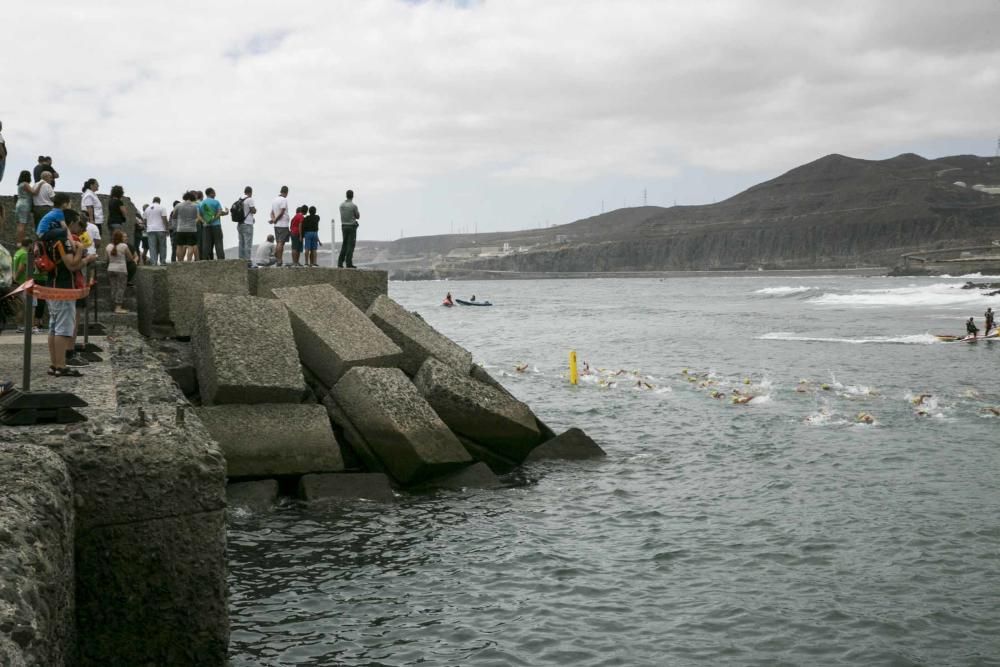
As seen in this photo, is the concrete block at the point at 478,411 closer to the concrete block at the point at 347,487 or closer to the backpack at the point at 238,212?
the concrete block at the point at 347,487

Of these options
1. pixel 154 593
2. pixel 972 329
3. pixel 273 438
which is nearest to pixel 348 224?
pixel 273 438

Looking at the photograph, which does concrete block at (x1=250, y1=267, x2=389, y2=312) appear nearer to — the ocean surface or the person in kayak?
the ocean surface

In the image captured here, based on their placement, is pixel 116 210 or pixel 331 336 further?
pixel 116 210

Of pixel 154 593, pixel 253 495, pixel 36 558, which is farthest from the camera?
pixel 253 495

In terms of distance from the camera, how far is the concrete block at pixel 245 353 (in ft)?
37.7

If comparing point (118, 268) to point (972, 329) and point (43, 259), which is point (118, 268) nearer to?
point (43, 259)

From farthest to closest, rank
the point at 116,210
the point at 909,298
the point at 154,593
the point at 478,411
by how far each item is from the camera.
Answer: the point at 909,298 → the point at 116,210 → the point at 478,411 → the point at 154,593

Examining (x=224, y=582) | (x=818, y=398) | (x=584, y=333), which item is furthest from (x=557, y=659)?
(x=584, y=333)

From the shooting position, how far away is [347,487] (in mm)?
11422

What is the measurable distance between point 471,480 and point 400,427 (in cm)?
124

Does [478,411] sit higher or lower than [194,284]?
lower

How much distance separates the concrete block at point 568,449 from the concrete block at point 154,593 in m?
8.58

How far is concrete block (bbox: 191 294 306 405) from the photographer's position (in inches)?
452

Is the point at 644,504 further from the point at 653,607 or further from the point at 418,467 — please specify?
the point at 653,607
